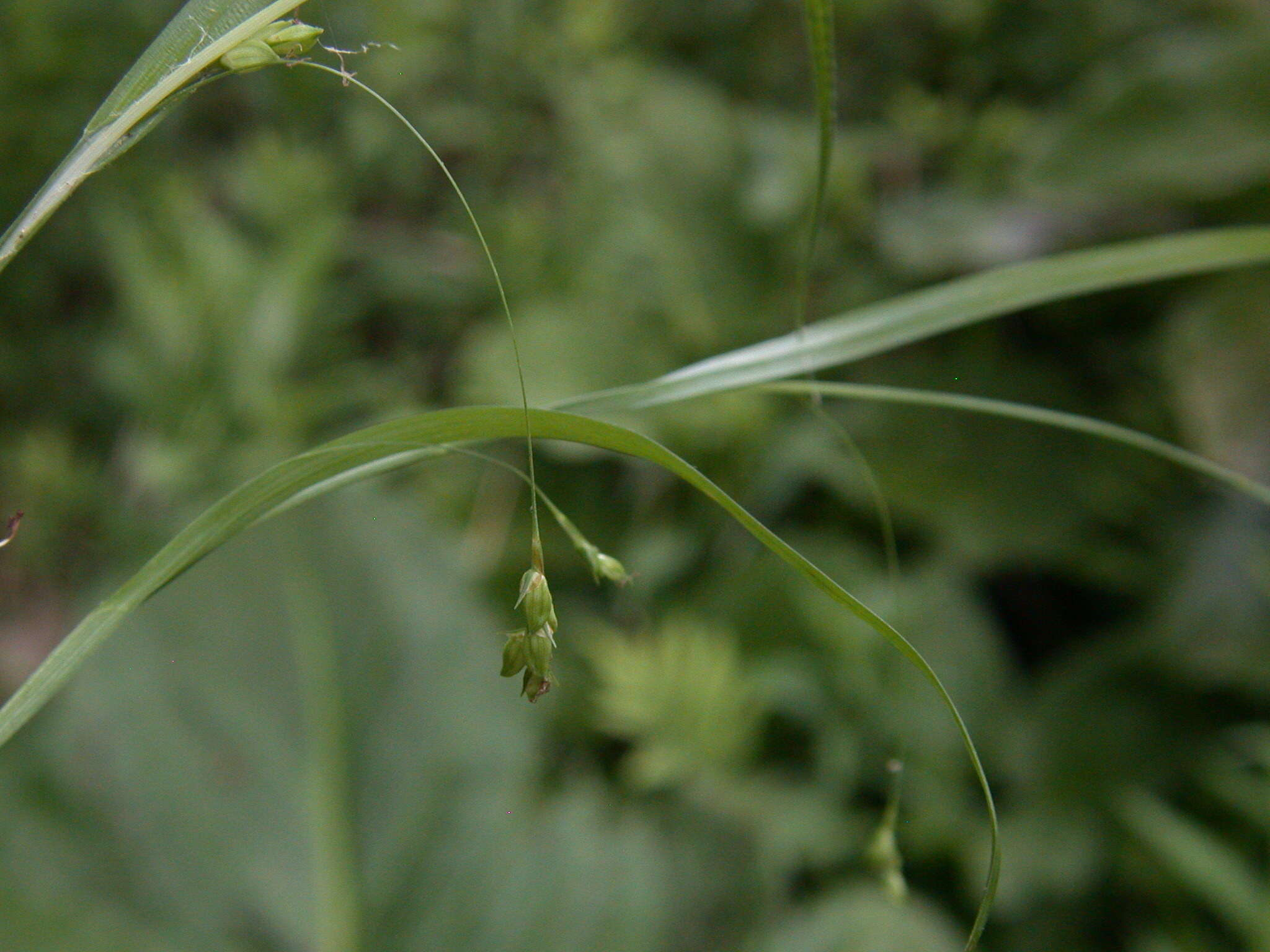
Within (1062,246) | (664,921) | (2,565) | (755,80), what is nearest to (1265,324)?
(1062,246)

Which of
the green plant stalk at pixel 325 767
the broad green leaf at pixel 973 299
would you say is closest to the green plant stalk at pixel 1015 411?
the broad green leaf at pixel 973 299

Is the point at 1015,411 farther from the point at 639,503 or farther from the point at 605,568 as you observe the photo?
the point at 639,503

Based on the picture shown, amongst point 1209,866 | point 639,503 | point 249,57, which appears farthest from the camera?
point 639,503

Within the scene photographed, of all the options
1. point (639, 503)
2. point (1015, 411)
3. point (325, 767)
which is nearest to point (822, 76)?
point (1015, 411)

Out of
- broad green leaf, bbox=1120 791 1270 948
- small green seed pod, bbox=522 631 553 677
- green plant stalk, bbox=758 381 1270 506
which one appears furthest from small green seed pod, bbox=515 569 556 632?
broad green leaf, bbox=1120 791 1270 948

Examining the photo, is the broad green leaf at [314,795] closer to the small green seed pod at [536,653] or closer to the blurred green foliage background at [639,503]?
the blurred green foliage background at [639,503]

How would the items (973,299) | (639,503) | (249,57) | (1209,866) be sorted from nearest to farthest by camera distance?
(249,57) → (973,299) → (1209,866) → (639,503)

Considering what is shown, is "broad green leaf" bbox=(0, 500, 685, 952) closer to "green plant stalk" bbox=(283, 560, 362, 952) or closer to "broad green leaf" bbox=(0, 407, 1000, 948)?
"green plant stalk" bbox=(283, 560, 362, 952)
